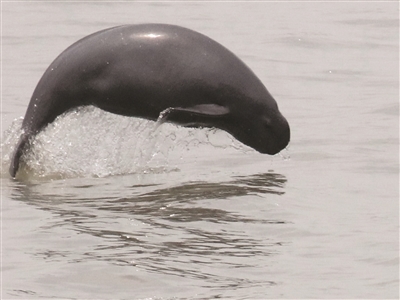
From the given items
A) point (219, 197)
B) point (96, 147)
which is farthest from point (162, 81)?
point (96, 147)

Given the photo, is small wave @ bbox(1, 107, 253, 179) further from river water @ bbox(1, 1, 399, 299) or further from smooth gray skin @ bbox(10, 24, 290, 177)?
smooth gray skin @ bbox(10, 24, 290, 177)

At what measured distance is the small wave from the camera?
37.4 feet

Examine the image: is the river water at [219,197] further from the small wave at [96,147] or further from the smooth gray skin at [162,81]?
the smooth gray skin at [162,81]

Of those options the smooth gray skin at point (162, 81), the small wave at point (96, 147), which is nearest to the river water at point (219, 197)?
the small wave at point (96, 147)

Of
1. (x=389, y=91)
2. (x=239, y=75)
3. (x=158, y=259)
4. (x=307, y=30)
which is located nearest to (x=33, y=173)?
(x=239, y=75)

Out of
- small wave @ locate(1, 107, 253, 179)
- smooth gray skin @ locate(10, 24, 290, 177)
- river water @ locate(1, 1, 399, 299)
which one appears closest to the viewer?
river water @ locate(1, 1, 399, 299)

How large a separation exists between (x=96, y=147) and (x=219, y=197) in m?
2.01

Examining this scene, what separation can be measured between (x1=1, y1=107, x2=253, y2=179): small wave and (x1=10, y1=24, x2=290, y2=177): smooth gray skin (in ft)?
1.22

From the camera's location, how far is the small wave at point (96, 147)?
11414 mm

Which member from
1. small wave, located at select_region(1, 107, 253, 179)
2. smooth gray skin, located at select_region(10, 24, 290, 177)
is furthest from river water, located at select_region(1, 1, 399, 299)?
smooth gray skin, located at select_region(10, 24, 290, 177)

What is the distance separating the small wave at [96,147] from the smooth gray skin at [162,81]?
0.37 m

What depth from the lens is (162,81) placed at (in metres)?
10.4

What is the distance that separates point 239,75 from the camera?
10602mm

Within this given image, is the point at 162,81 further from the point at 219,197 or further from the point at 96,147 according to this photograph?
the point at 96,147
